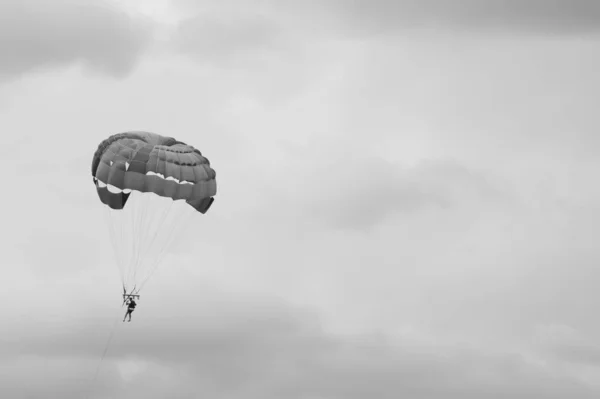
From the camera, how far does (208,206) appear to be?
188m

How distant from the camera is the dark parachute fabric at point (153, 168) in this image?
183125 mm

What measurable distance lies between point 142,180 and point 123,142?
3534mm

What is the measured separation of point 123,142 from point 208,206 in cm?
829

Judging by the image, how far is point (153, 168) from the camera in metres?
183

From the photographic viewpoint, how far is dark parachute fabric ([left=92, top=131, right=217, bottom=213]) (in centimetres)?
18312

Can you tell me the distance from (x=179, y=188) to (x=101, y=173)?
18.9ft

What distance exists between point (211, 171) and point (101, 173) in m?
8.10

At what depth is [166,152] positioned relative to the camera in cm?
18400

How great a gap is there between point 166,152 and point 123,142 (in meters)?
3.41

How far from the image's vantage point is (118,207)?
187m

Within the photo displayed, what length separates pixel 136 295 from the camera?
7264 inches

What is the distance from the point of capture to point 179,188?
7244 inches
